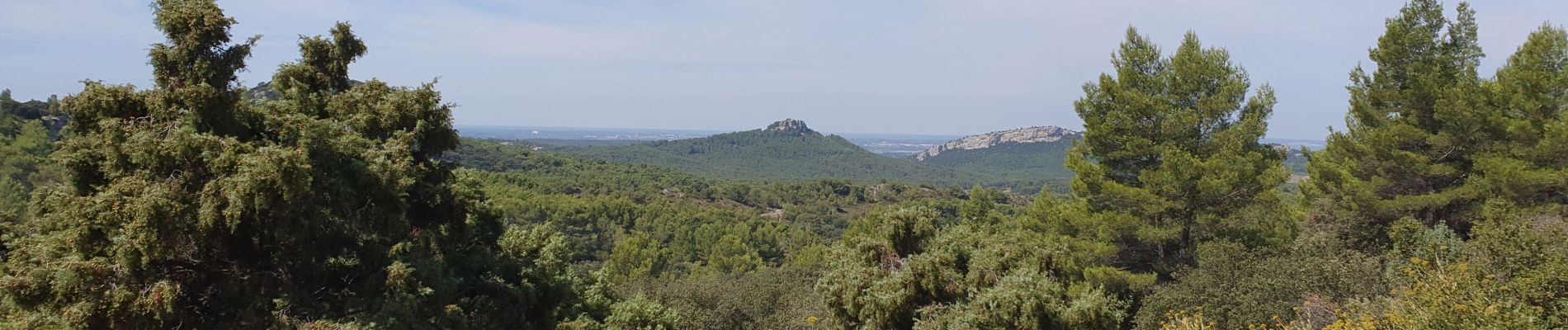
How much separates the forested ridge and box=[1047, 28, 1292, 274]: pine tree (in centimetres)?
7

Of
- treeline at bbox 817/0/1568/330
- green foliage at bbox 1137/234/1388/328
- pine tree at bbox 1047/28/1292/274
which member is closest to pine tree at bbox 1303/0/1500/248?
treeline at bbox 817/0/1568/330

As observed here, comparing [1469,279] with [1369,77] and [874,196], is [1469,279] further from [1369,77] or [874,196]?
[874,196]

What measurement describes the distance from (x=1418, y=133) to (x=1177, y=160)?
22.4ft

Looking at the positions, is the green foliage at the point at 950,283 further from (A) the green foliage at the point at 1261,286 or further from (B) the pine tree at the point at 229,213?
(B) the pine tree at the point at 229,213

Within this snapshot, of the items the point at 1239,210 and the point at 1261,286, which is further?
the point at 1239,210

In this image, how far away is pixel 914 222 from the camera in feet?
47.0

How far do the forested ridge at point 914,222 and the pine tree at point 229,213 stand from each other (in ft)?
0.12

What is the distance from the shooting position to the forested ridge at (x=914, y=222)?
768 centimetres

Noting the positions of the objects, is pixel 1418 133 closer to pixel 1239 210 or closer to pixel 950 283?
pixel 1239 210

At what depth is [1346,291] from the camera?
405 inches

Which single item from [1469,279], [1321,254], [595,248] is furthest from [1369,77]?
[595,248]

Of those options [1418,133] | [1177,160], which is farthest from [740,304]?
[1418,133]

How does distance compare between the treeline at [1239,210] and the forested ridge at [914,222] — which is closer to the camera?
the forested ridge at [914,222]

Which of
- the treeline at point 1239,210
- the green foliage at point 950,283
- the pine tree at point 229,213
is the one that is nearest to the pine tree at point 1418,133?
the treeline at point 1239,210
